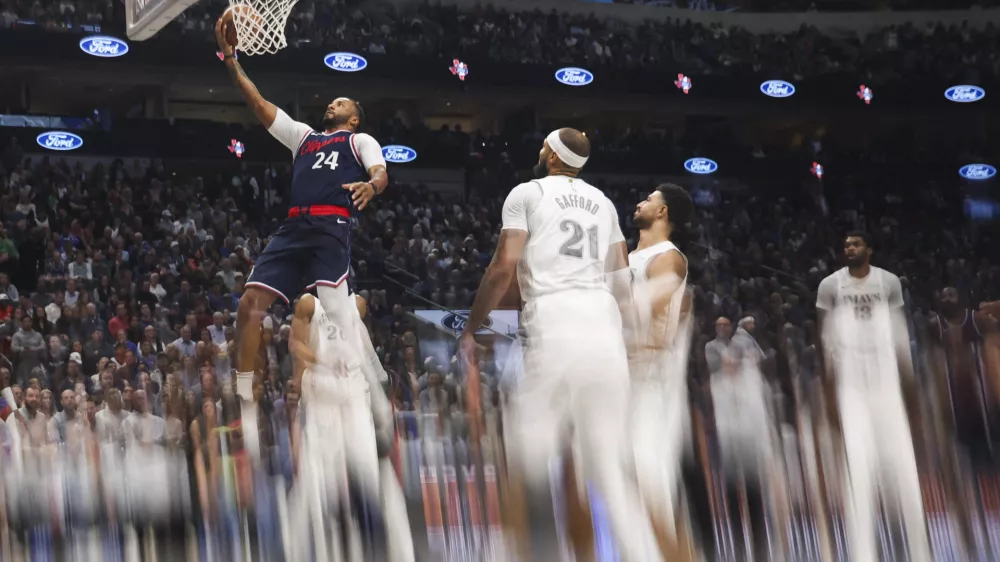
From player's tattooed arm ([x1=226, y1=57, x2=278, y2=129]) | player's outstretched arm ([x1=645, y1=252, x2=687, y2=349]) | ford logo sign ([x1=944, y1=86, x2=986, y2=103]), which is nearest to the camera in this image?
player's outstretched arm ([x1=645, y1=252, x2=687, y2=349])

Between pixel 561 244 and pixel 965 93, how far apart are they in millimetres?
26597

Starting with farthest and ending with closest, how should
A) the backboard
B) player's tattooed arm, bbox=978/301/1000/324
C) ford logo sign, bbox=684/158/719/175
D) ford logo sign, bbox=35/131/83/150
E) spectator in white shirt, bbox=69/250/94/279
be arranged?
ford logo sign, bbox=684/158/719/175, ford logo sign, bbox=35/131/83/150, spectator in white shirt, bbox=69/250/94/279, the backboard, player's tattooed arm, bbox=978/301/1000/324

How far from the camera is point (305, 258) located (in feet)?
21.4

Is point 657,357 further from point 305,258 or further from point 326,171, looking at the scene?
point 326,171

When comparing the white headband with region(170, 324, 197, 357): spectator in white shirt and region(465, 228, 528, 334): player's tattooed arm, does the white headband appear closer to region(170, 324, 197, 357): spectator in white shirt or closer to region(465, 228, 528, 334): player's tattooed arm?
region(465, 228, 528, 334): player's tattooed arm

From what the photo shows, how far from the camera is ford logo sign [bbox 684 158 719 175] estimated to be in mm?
26984

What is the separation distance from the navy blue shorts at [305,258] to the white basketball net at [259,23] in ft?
4.27

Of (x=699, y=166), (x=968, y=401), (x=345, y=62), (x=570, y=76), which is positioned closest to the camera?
(x=968, y=401)

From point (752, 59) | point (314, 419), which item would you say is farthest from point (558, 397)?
point (752, 59)

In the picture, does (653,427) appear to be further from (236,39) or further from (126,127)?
(126,127)

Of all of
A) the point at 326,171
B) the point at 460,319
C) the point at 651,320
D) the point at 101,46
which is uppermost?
the point at 101,46

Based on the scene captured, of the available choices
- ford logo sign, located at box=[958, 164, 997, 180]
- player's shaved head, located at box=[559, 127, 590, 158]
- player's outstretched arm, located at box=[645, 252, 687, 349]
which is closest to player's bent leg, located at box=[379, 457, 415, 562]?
player's outstretched arm, located at box=[645, 252, 687, 349]

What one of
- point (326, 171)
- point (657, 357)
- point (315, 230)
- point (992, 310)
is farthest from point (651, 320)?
point (992, 310)

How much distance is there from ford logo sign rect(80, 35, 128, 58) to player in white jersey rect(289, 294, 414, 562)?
16.2 meters
